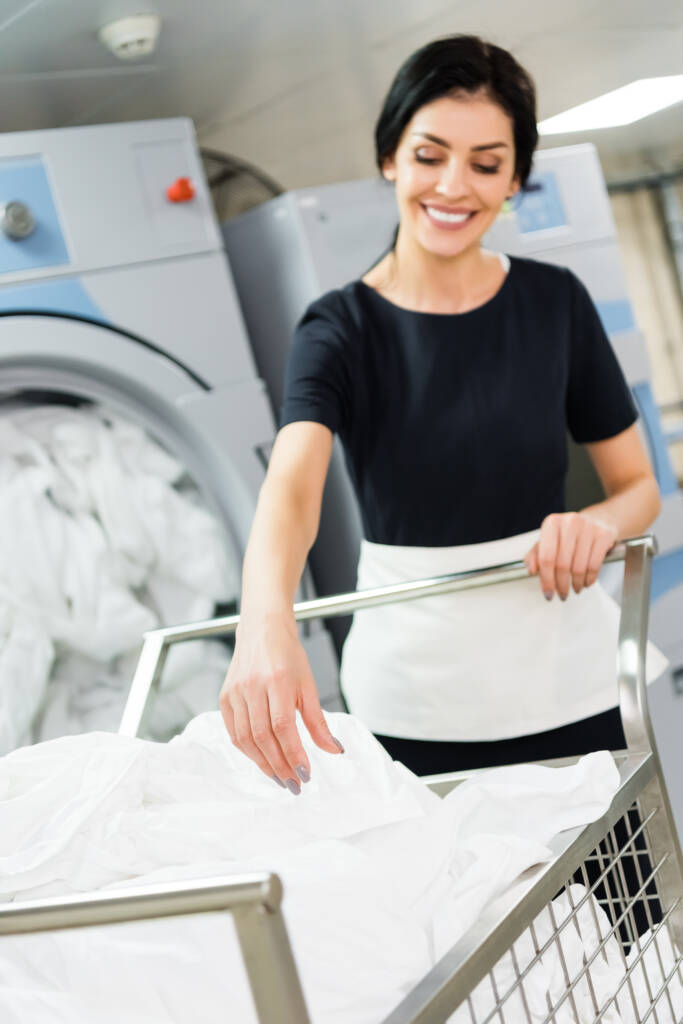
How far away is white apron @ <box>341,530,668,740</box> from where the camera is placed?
1.26 metres

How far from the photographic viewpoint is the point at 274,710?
2.45 feet

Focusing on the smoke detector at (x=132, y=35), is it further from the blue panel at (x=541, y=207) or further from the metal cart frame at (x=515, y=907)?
the metal cart frame at (x=515, y=907)

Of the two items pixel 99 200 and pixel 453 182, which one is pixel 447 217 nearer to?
pixel 453 182

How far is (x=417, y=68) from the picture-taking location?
1292 mm

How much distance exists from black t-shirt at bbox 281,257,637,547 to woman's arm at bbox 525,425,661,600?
0.28ft

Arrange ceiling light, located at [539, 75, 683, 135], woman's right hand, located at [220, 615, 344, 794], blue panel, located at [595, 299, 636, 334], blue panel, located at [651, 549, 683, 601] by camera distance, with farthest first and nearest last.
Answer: ceiling light, located at [539, 75, 683, 135]
blue panel, located at [595, 299, 636, 334]
blue panel, located at [651, 549, 683, 601]
woman's right hand, located at [220, 615, 344, 794]

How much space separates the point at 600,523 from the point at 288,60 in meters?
1.30

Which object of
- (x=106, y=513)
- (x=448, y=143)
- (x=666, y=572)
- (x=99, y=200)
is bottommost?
(x=666, y=572)

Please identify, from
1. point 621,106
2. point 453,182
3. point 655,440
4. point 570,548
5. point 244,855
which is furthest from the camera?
point 621,106

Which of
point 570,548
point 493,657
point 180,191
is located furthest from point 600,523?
point 180,191

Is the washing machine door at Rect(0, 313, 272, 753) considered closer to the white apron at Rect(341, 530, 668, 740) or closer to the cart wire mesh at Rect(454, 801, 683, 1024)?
the white apron at Rect(341, 530, 668, 740)

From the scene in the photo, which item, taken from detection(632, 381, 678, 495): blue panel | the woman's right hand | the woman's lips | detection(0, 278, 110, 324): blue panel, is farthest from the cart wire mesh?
detection(632, 381, 678, 495): blue panel

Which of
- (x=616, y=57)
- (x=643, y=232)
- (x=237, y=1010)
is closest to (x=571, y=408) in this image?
(x=237, y=1010)

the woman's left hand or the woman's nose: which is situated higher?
the woman's nose
